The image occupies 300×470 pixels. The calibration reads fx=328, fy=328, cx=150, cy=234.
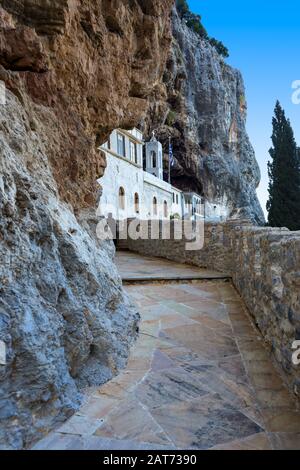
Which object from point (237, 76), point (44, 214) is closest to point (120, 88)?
point (44, 214)

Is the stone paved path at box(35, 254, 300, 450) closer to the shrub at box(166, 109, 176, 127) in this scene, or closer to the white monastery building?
the white monastery building

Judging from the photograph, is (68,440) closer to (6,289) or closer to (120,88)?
(6,289)

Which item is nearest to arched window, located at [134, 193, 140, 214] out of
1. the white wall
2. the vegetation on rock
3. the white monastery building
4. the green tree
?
the white monastery building

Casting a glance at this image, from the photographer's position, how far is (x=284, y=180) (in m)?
22.5

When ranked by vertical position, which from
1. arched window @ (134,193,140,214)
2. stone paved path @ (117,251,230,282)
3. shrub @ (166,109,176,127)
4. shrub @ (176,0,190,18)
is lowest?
stone paved path @ (117,251,230,282)

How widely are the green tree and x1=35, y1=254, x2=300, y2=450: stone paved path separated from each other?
2000 centimetres

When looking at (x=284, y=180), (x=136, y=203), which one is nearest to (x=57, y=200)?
(x=136, y=203)

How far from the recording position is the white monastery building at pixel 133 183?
1986 centimetres

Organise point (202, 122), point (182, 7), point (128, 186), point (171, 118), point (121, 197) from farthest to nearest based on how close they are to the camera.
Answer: point (182, 7) → point (202, 122) → point (171, 118) → point (128, 186) → point (121, 197)

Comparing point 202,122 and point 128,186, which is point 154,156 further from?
point 128,186

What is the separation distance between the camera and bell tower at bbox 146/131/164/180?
2939cm

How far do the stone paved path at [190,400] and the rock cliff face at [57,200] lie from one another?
0.19 meters

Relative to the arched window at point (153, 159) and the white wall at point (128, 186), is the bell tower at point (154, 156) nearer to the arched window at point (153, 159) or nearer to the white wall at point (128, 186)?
the arched window at point (153, 159)

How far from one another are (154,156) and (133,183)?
26.7 ft
